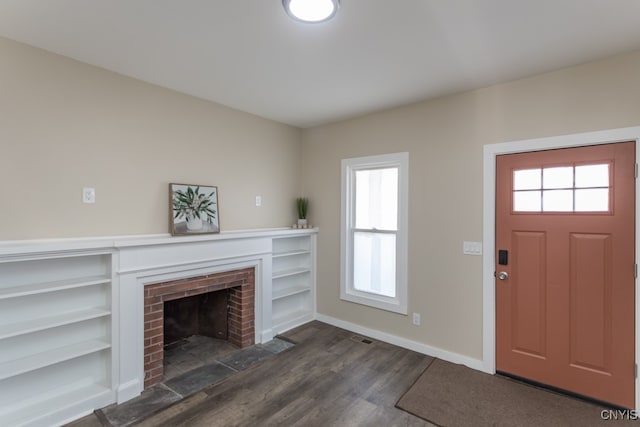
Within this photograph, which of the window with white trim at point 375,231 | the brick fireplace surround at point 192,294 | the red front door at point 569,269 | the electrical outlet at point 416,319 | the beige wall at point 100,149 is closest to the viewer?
the beige wall at point 100,149

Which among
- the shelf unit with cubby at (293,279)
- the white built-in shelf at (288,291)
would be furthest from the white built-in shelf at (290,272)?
the white built-in shelf at (288,291)

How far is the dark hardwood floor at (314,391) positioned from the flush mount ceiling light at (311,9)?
2675 millimetres

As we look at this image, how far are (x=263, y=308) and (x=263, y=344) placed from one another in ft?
1.27

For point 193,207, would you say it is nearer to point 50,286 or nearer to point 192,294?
point 192,294

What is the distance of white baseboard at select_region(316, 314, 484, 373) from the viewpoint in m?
2.95

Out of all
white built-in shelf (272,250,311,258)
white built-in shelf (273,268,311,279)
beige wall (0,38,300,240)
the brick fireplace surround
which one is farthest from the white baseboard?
beige wall (0,38,300,240)

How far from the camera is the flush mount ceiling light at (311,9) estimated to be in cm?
170

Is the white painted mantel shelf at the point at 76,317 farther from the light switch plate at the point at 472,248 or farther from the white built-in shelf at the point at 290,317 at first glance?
the light switch plate at the point at 472,248

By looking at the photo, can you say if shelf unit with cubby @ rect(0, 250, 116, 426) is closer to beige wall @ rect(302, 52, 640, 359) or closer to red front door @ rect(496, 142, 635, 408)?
beige wall @ rect(302, 52, 640, 359)

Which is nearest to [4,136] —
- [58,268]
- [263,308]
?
[58,268]

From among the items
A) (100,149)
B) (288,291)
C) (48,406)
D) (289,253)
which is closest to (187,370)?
(48,406)

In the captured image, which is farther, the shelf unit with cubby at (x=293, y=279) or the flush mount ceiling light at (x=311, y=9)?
the shelf unit with cubby at (x=293, y=279)

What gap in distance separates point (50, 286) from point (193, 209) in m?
1.25

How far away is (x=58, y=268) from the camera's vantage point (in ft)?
7.54
